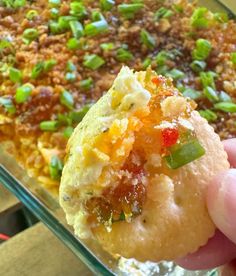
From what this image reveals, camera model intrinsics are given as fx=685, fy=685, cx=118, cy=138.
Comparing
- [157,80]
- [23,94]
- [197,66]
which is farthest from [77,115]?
[157,80]

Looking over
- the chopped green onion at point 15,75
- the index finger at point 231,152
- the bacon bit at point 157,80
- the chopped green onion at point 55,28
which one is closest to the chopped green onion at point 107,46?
the chopped green onion at point 55,28

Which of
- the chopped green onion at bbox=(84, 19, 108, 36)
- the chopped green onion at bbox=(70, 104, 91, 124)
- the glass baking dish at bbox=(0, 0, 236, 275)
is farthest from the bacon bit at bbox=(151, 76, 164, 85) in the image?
the chopped green onion at bbox=(84, 19, 108, 36)

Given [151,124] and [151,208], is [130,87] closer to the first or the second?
[151,124]

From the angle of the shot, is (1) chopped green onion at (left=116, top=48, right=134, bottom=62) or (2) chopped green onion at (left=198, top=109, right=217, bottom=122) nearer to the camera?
(2) chopped green onion at (left=198, top=109, right=217, bottom=122)

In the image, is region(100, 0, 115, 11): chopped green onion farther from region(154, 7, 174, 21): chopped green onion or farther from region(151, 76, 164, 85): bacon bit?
region(151, 76, 164, 85): bacon bit

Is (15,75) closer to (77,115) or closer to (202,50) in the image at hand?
(77,115)

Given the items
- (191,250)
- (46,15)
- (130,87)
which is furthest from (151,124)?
(46,15)
